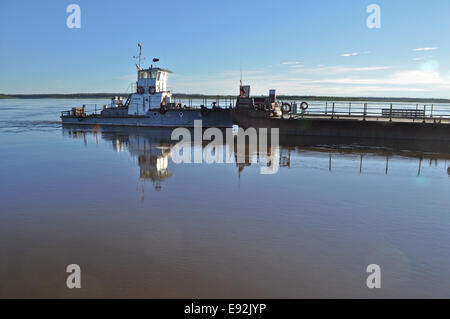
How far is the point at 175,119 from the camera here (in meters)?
36.9

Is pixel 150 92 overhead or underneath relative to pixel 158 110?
overhead

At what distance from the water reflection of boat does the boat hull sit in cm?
851

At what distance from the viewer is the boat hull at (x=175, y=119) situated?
3528cm

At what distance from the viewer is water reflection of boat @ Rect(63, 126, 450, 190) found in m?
16.9

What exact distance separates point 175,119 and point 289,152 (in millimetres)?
18706

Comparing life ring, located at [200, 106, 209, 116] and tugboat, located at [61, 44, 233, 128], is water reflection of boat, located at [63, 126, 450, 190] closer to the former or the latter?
life ring, located at [200, 106, 209, 116]

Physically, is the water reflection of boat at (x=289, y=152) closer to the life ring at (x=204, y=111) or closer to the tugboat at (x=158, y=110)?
the life ring at (x=204, y=111)

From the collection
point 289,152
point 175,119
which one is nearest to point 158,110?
point 175,119

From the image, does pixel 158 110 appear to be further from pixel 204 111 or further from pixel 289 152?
pixel 289 152

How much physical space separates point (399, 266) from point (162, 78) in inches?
1336

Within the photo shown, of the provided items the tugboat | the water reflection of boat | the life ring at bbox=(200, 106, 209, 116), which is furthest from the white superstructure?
the water reflection of boat

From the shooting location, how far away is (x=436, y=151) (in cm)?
2120

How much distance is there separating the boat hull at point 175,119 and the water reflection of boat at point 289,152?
335 inches

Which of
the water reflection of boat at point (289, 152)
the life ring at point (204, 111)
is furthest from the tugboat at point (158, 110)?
the water reflection of boat at point (289, 152)
